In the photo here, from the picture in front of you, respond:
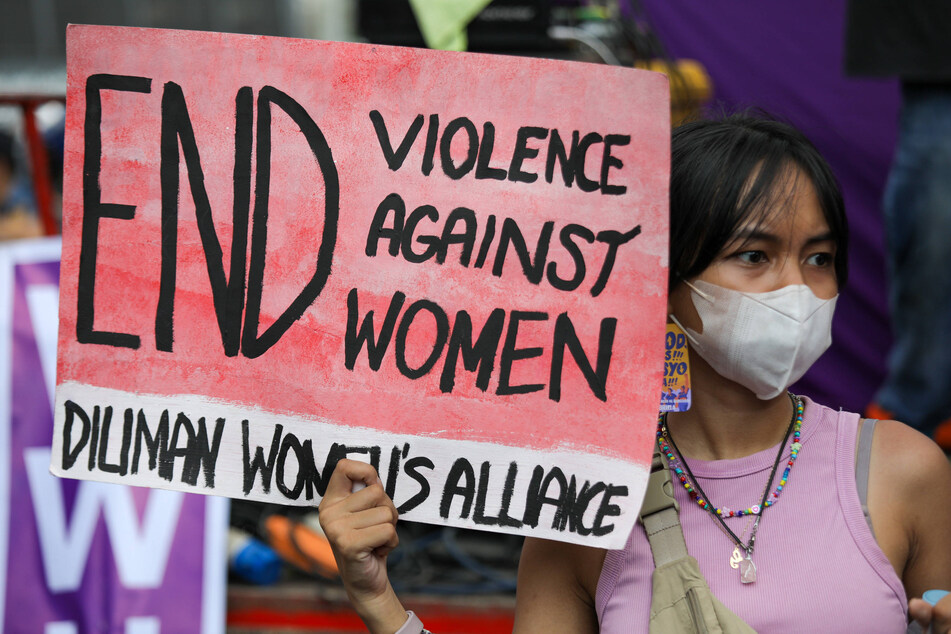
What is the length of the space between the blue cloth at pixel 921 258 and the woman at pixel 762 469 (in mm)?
1590

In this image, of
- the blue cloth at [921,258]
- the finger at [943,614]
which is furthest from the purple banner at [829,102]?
the finger at [943,614]

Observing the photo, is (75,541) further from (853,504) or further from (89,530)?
(853,504)

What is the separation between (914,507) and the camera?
1309 mm

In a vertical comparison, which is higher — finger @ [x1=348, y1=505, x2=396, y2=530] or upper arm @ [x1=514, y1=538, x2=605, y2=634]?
finger @ [x1=348, y1=505, x2=396, y2=530]

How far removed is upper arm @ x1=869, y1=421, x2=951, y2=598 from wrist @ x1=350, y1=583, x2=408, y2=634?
2.14 feet

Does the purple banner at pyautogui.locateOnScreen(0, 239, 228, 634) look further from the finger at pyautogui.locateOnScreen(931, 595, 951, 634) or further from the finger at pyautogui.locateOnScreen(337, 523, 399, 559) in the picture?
the finger at pyautogui.locateOnScreen(931, 595, 951, 634)

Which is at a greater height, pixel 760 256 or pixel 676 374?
pixel 760 256

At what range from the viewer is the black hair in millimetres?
1329

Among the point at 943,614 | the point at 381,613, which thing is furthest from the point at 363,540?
the point at 943,614

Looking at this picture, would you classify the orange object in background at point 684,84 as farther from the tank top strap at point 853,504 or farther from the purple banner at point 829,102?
the tank top strap at point 853,504

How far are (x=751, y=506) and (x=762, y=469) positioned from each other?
0.06 m

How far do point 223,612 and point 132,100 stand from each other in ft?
5.34

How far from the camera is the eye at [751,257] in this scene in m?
1.33

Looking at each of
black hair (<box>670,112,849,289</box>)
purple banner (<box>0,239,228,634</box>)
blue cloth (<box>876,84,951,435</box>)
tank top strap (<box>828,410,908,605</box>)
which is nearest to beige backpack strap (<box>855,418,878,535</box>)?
tank top strap (<box>828,410,908,605</box>)
